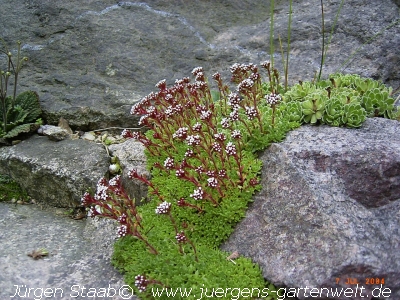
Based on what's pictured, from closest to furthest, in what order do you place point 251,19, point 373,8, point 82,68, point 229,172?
point 229,172, point 82,68, point 373,8, point 251,19

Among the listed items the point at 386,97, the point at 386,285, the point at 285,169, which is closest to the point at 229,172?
the point at 285,169

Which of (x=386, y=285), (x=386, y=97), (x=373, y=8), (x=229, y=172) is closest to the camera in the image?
(x=386, y=285)

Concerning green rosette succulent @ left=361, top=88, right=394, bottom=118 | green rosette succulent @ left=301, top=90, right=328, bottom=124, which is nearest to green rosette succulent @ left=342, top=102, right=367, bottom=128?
green rosette succulent @ left=301, top=90, right=328, bottom=124

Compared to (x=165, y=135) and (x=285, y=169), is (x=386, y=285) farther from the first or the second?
(x=165, y=135)

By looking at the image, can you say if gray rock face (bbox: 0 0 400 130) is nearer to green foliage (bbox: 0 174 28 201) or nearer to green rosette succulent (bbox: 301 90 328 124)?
green foliage (bbox: 0 174 28 201)

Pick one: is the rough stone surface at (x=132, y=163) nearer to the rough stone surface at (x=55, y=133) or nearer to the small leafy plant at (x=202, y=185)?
the small leafy plant at (x=202, y=185)

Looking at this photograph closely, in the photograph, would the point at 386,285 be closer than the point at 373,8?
Yes

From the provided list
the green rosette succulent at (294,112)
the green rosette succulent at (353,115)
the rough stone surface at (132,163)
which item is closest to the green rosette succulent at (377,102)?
the green rosette succulent at (353,115)
